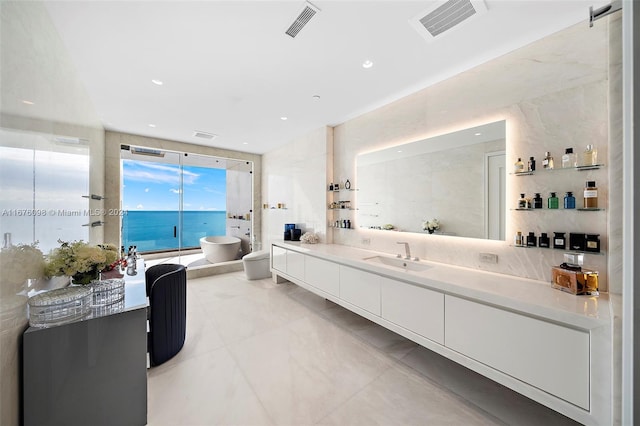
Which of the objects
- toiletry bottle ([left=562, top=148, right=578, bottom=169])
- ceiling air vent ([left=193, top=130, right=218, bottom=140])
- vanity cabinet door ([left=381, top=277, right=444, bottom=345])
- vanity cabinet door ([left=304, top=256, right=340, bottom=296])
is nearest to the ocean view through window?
ceiling air vent ([left=193, top=130, right=218, bottom=140])

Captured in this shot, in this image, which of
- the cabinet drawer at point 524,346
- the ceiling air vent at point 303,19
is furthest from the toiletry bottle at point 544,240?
the ceiling air vent at point 303,19

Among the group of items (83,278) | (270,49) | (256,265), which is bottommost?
(256,265)

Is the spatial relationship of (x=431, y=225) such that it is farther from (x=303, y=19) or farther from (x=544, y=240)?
(x=303, y=19)

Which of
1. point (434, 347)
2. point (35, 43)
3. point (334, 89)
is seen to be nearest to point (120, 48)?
point (35, 43)

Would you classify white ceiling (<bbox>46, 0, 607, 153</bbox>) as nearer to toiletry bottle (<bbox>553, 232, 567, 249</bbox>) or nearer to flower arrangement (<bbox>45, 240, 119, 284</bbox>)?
toiletry bottle (<bbox>553, 232, 567, 249</bbox>)

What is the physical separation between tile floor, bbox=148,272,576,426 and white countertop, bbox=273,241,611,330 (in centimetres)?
83

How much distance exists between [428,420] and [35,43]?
11.7ft

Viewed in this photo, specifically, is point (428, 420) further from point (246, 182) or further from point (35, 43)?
point (246, 182)

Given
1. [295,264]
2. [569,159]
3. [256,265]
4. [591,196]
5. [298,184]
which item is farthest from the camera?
[256,265]

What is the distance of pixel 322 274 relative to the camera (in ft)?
10.8

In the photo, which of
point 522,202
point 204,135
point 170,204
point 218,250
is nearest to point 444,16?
point 522,202

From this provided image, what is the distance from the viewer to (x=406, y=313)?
2.21m

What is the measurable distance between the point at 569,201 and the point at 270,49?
263 centimetres

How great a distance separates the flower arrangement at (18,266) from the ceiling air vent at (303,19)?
2.16 m
